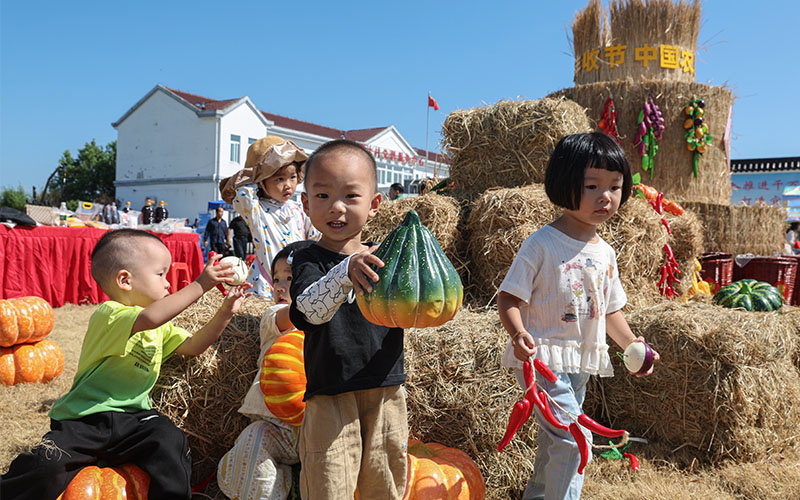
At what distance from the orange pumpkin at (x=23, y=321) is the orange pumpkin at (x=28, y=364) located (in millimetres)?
88

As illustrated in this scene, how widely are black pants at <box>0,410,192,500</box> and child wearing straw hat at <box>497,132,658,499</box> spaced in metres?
1.52

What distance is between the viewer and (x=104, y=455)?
90.1 inches

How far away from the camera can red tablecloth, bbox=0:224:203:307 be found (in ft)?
26.7

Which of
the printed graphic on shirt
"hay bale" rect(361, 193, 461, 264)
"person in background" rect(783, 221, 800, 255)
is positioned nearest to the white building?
"person in background" rect(783, 221, 800, 255)

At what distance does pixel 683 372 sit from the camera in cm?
344

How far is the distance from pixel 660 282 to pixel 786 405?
62.7 inches

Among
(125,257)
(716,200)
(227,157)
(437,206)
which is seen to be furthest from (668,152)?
(227,157)

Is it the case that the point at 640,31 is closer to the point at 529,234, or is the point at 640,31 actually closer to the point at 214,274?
the point at 529,234

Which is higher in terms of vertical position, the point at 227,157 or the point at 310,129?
the point at 310,129

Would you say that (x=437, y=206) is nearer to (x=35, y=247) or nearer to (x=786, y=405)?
(x=786, y=405)

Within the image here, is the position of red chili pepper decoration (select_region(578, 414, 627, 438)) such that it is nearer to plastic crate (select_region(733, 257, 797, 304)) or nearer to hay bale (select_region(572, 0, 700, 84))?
plastic crate (select_region(733, 257, 797, 304))

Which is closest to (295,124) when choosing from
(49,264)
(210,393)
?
(49,264)

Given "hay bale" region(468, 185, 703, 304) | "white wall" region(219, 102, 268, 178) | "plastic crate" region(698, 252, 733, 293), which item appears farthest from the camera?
"white wall" region(219, 102, 268, 178)

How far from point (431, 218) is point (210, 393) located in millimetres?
2432
